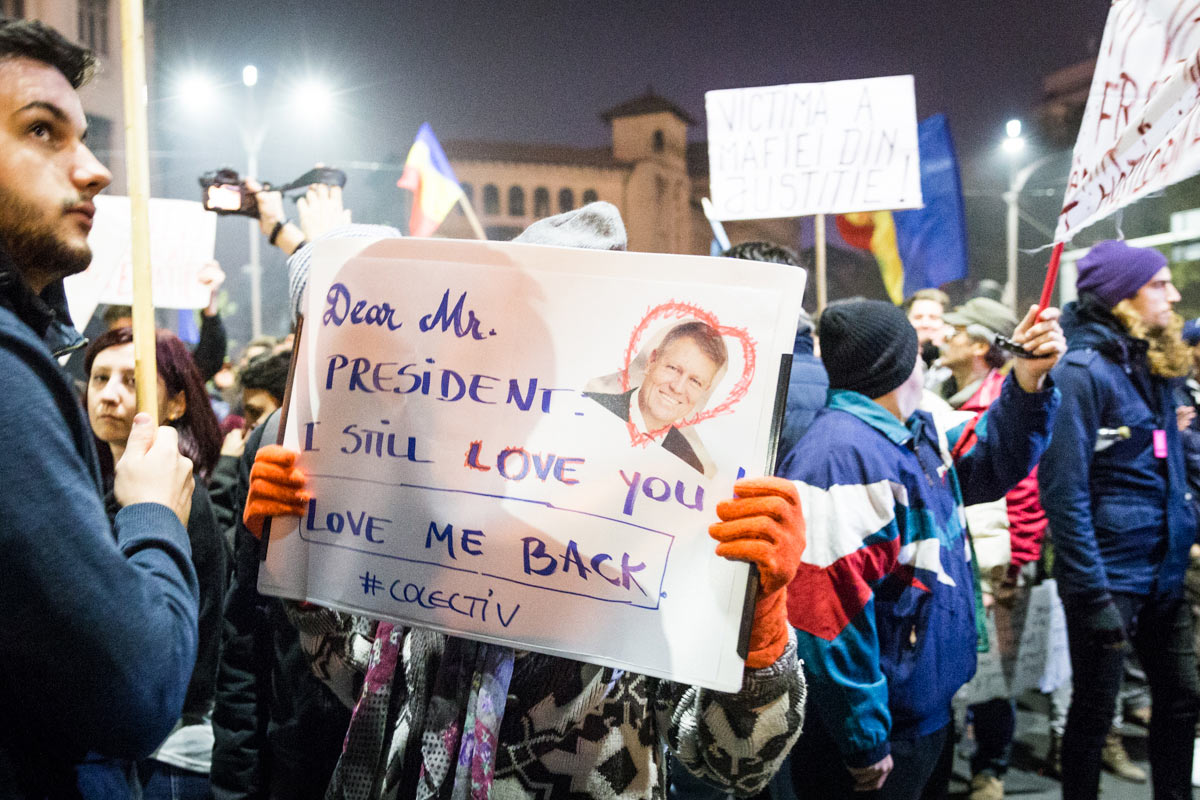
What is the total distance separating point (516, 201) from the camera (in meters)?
57.7

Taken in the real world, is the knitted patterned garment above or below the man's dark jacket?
below

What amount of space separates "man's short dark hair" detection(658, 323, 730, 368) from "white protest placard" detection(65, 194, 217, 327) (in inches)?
167

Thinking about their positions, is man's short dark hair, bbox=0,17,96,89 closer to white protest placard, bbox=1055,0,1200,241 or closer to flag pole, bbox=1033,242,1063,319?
white protest placard, bbox=1055,0,1200,241

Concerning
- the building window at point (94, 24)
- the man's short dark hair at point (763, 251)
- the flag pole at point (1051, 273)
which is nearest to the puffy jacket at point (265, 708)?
the man's short dark hair at point (763, 251)

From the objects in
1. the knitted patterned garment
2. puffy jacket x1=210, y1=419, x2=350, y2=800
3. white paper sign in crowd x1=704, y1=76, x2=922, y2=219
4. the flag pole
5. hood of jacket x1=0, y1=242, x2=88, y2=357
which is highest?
white paper sign in crowd x1=704, y1=76, x2=922, y2=219

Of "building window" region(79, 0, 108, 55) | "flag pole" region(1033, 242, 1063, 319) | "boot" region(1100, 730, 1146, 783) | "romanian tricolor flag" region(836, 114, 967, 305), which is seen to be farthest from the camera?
"building window" region(79, 0, 108, 55)

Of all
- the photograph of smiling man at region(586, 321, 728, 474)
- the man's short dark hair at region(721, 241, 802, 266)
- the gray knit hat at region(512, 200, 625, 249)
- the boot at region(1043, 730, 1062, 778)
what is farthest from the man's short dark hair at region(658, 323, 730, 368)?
the boot at region(1043, 730, 1062, 778)

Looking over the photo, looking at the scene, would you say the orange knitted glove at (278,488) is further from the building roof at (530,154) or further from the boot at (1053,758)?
the building roof at (530,154)

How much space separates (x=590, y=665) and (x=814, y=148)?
3682 millimetres

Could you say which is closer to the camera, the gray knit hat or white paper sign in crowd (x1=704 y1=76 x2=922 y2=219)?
the gray knit hat

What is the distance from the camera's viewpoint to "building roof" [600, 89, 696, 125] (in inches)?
2175

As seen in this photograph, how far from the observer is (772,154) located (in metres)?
Answer: 4.42

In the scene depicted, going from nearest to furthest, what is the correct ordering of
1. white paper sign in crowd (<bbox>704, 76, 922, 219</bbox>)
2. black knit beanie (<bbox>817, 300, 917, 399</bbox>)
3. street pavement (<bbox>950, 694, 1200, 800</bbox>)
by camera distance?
black knit beanie (<bbox>817, 300, 917, 399</bbox>)
street pavement (<bbox>950, 694, 1200, 800</bbox>)
white paper sign in crowd (<bbox>704, 76, 922, 219</bbox>)

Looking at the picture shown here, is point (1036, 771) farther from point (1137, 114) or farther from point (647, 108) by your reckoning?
point (647, 108)
